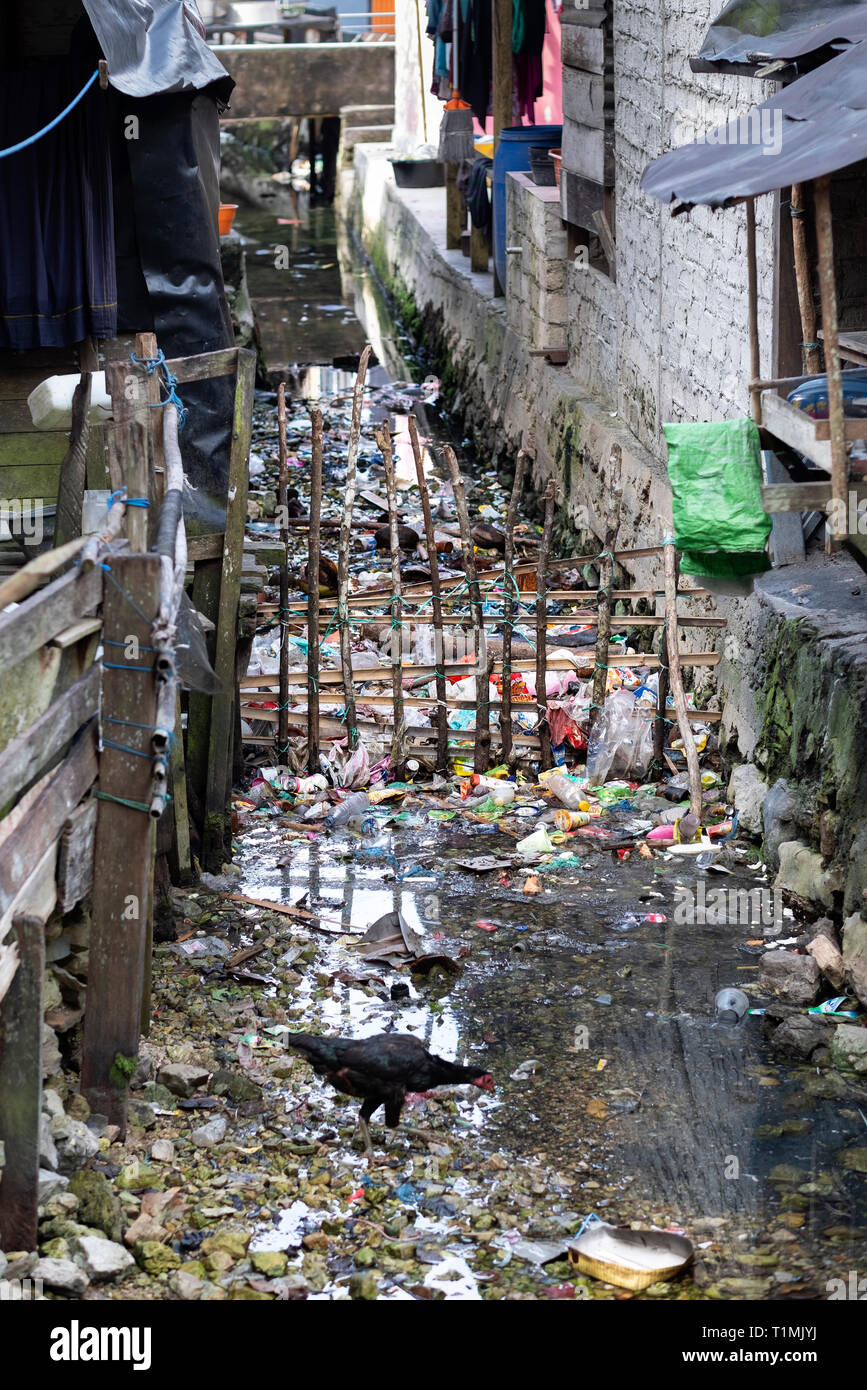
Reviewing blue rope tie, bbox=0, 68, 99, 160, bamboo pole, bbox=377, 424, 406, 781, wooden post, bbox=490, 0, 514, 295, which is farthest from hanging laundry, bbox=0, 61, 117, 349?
wooden post, bbox=490, 0, 514, 295

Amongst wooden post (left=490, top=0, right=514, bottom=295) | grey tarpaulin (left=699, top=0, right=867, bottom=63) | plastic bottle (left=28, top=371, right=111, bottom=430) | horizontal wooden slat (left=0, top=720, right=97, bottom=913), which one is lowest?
horizontal wooden slat (left=0, top=720, right=97, bottom=913)

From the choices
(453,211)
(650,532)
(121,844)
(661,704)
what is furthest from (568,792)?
(453,211)

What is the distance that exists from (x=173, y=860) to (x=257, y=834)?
0.84 meters

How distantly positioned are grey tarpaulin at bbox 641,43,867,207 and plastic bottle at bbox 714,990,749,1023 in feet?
9.12

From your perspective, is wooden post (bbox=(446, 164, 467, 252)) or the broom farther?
wooden post (bbox=(446, 164, 467, 252))

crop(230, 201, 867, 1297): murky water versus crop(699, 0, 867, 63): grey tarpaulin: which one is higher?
crop(699, 0, 867, 63): grey tarpaulin

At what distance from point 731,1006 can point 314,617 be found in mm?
3002

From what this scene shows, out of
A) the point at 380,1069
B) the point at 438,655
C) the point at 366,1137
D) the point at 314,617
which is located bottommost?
the point at 366,1137

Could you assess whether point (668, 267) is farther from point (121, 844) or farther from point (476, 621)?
point (121, 844)

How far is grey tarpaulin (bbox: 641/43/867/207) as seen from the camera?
414cm

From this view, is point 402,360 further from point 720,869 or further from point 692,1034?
point 692,1034

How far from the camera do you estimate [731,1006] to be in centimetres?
541

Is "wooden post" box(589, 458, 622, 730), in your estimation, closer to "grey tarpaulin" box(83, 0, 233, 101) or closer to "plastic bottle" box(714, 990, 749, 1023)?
"plastic bottle" box(714, 990, 749, 1023)

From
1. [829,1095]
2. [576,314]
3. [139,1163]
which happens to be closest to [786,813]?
[829,1095]
